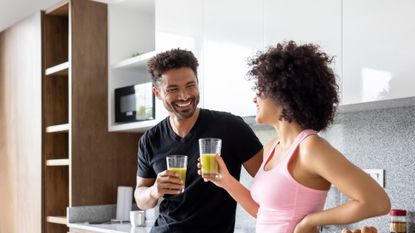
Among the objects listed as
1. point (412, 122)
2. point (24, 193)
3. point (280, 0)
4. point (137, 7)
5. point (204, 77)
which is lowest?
point (24, 193)

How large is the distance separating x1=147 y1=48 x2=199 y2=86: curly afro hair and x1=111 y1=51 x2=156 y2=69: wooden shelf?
4.02 ft

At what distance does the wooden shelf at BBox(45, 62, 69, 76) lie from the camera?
3648 millimetres

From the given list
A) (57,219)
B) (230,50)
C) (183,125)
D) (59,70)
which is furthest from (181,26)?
(57,219)

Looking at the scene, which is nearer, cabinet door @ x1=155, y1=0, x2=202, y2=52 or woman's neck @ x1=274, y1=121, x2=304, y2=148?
woman's neck @ x1=274, y1=121, x2=304, y2=148

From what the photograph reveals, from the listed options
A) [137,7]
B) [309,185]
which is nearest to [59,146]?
[137,7]

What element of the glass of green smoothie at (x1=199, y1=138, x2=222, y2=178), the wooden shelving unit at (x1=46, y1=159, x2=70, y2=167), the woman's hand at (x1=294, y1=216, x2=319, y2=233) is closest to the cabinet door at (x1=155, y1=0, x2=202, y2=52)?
the wooden shelving unit at (x1=46, y1=159, x2=70, y2=167)

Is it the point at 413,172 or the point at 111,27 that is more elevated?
the point at 111,27

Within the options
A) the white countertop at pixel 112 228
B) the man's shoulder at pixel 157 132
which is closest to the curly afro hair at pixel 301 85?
the man's shoulder at pixel 157 132

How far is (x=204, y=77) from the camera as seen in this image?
9.16ft

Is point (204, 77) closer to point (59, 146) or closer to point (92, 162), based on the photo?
point (92, 162)

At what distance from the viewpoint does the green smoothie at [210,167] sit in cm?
158

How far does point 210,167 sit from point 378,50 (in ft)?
2.77

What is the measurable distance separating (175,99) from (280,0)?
0.74 m

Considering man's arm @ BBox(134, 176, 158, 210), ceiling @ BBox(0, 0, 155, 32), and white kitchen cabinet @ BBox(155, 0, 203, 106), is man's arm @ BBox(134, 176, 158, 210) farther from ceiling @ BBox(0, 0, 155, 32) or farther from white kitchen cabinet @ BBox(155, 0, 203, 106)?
ceiling @ BBox(0, 0, 155, 32)
